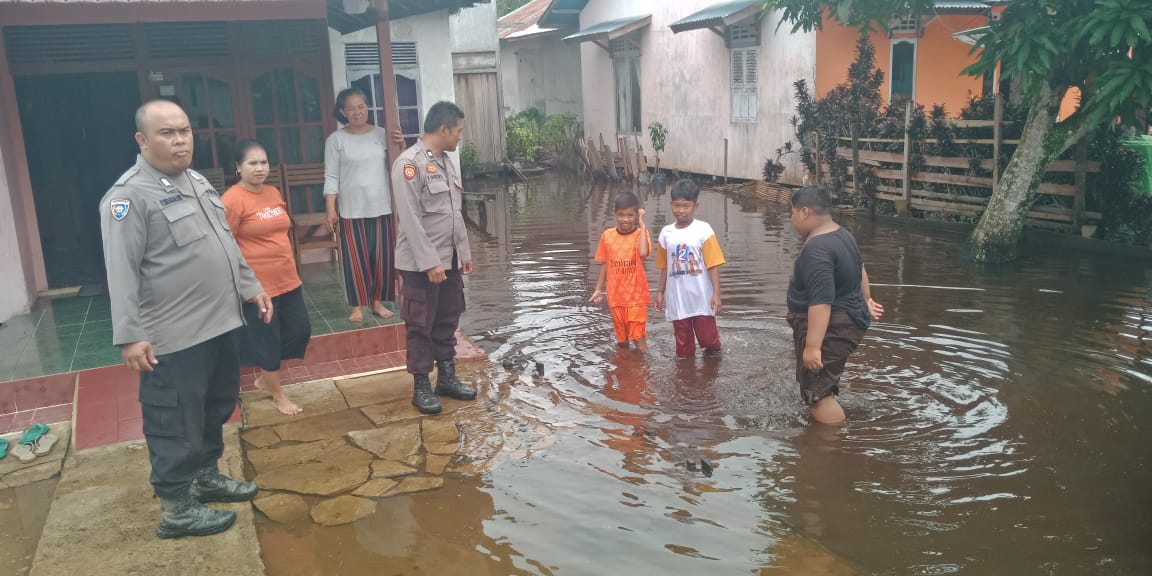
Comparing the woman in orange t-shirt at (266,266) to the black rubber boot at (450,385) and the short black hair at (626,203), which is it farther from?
the short black hair at (626,203)

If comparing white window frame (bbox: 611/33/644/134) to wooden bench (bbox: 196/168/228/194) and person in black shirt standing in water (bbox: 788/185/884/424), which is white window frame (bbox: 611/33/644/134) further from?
person in black shirt standing in water (bbox: 788/185/884/424)

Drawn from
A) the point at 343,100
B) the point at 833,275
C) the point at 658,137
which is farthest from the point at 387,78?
the point at 658,137

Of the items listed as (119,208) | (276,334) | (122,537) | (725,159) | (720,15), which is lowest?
(122,537)

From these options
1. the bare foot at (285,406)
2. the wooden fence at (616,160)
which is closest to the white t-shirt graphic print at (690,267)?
the bare foot at (285,406)

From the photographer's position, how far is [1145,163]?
32.2 ft

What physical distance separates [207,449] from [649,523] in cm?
205

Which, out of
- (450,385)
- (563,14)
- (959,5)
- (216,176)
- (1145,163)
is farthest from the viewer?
(563,14)

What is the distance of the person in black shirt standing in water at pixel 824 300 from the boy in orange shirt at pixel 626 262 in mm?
1546

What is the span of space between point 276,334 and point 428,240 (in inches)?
41.4

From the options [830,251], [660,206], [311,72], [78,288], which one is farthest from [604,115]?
[830,251]

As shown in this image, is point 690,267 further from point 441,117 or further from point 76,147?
point 76,147

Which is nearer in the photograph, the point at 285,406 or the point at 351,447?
the point at 351,447

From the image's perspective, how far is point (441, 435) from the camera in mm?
5059

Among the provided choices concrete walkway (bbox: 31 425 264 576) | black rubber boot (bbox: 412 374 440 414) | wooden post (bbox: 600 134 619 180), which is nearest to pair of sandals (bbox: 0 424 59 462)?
concrete walkway (bbox: 31 425 264 576)
